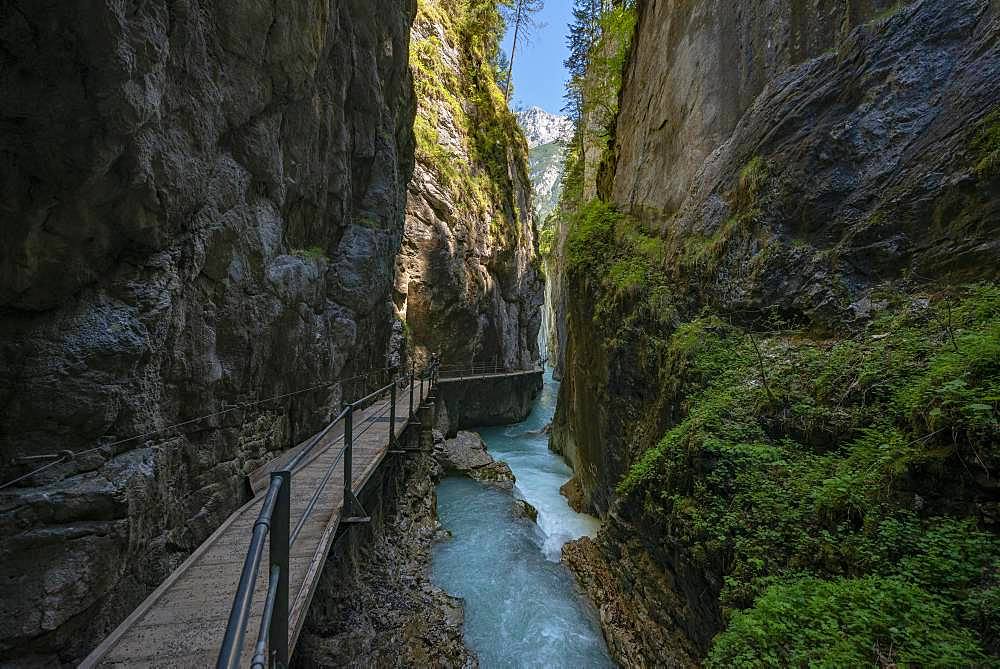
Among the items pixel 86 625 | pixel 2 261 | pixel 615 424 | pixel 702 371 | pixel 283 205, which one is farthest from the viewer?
pixel 615 424

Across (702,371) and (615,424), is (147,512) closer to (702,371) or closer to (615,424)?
(702,371)

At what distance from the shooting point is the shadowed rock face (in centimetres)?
329

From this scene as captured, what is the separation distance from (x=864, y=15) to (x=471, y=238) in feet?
57.3

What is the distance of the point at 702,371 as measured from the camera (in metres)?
5.92

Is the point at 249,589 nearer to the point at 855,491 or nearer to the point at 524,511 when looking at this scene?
the point at 855,491

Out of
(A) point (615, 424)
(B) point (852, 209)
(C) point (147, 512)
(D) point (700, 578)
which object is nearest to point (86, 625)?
(C) point (147, 512)

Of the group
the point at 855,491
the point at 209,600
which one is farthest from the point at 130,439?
the point at 855,491

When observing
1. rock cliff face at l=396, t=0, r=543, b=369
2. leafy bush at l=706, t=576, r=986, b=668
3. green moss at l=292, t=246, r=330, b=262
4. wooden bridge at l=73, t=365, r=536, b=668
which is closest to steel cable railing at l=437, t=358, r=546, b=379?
rock cliff face at l=396, t=0, r=543, b=369

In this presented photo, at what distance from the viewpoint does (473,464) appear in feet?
43.4

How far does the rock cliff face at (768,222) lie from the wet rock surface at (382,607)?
2.41 m

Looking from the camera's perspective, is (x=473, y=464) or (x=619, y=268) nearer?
(x=619, y=268)

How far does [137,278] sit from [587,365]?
29.3 feet

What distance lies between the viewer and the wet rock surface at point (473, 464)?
12469 mm

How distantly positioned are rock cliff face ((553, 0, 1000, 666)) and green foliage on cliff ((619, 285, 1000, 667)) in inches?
2.8
